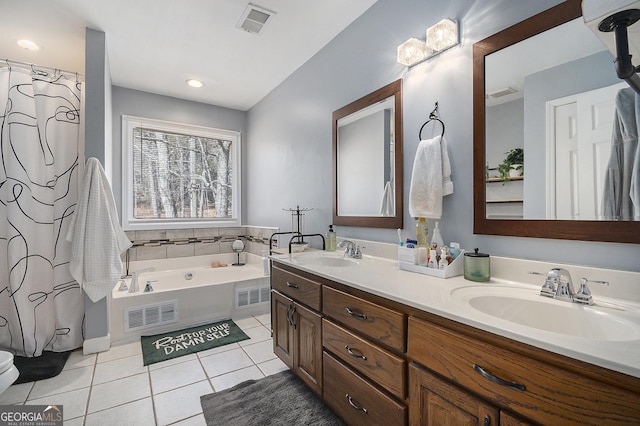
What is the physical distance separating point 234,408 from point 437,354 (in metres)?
1.34

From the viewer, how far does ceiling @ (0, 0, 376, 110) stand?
212 centimetres

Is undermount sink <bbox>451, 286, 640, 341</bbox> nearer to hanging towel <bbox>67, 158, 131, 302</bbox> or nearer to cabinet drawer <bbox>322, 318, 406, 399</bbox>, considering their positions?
cabinet drawer <bbox>322, 318, 406, 399</bbox>

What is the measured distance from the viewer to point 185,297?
295cm

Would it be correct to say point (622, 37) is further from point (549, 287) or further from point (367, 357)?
point (367, 357)

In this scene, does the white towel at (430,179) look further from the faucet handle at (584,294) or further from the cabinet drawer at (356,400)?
the cabinet drawer at (356,400)

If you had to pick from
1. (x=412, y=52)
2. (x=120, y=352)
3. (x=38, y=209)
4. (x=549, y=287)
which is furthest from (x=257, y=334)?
(x=412, y=52)

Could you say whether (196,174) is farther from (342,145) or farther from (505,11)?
(505,11)

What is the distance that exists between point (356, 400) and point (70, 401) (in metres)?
1.79

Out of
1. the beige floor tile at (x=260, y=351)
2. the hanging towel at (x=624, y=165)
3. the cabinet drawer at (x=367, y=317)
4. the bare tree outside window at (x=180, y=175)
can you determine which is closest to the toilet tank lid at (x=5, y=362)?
the beige floor tile at (x=260, y=351)

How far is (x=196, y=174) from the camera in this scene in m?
3.98

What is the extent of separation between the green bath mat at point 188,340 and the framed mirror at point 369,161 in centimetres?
146

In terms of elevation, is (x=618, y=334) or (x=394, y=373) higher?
(x=618, y=334)

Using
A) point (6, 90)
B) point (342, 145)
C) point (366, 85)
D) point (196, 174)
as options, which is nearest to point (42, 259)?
point (6, 90)

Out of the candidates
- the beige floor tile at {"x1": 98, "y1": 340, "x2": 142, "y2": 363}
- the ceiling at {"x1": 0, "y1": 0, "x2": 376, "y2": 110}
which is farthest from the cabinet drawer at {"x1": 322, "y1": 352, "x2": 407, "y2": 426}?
the ceiling at {"x1": 0, "y1": 0, "x2": 376, "y2": 110}
